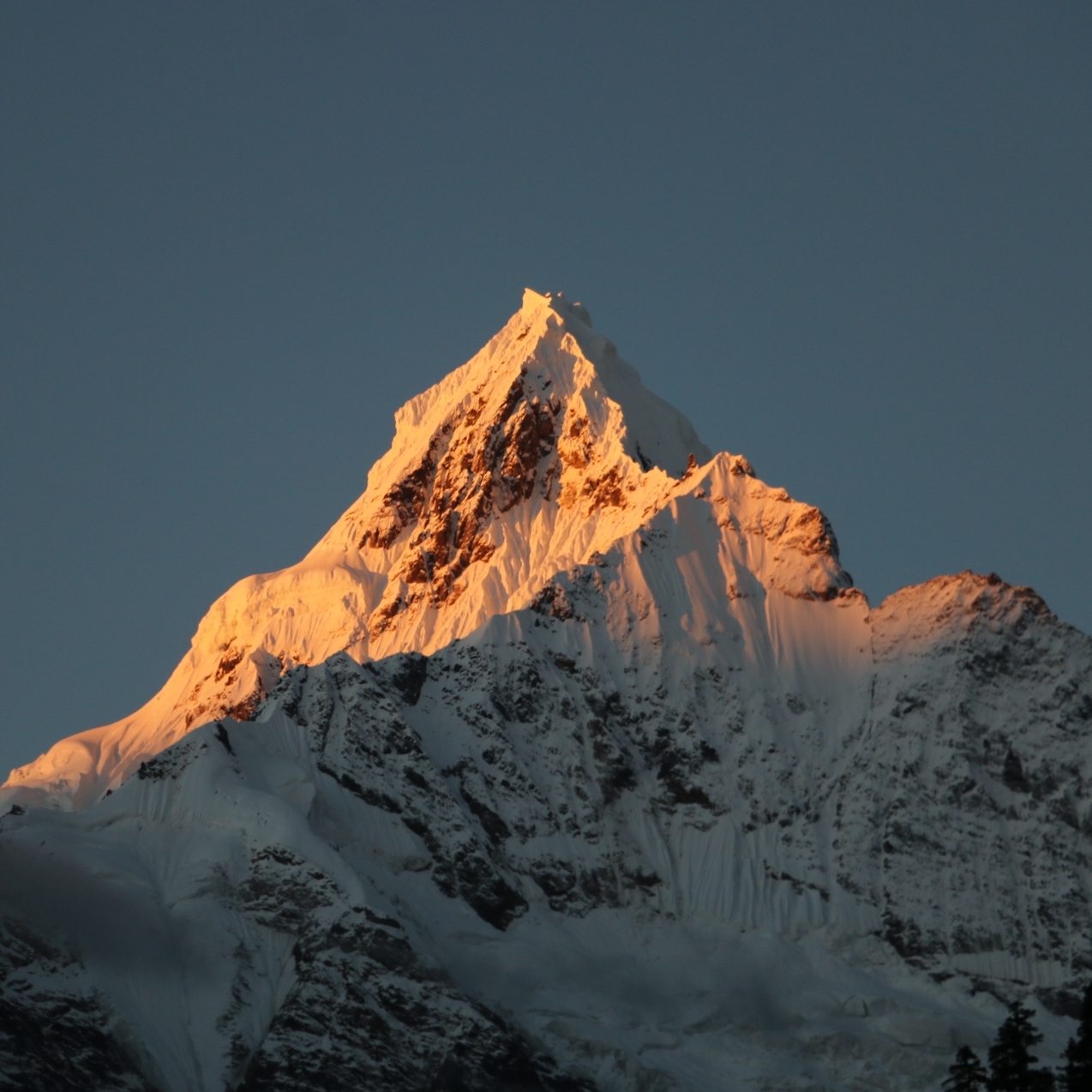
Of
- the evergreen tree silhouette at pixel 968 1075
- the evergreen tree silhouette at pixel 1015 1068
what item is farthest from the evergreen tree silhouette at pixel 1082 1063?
the evergreen tree silhouette at pixel 968 1075

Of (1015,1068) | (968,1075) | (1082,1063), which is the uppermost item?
(968,1075)

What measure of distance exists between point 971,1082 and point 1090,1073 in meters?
14.0

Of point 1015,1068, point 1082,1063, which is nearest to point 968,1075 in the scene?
point 1015,1068

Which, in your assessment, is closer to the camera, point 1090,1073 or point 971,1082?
point 1090,1073

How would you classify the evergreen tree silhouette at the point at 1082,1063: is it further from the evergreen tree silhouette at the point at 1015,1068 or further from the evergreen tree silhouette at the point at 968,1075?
the evergreen tree silhouette at the point at 968,1075

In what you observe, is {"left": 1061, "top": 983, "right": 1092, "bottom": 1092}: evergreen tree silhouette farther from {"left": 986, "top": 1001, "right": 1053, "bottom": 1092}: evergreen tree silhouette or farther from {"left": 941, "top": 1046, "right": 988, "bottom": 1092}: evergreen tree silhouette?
{"left": 941, "top": 1046, "right": 988, "bottom": 1092}: evergreen tree silhouette

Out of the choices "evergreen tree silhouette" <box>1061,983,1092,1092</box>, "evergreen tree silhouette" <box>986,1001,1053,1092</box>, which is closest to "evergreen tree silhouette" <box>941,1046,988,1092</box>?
"evergreen tree silhouette" <box>986,1001,1053,1092</box>

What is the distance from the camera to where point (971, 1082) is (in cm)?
17788

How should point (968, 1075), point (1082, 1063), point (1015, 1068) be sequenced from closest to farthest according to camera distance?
point (1082, 1063) → point (1015, 1068) → point (968, 1075)

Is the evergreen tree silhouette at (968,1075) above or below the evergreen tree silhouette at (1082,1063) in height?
above

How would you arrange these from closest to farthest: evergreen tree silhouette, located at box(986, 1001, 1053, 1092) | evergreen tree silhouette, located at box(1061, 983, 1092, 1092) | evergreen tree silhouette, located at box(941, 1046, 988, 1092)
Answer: evergreen tree silhouette, located at box(1061, 983, 1092, 1092) < evergreen tree silhouette, located at box(986, 1001, 1053, 1092) < evergreen tree silhouette, located at box(941, 1046, 988, 1092)

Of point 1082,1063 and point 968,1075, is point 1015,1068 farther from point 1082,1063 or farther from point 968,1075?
point 968,1075

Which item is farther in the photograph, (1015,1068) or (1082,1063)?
(1015,1068)

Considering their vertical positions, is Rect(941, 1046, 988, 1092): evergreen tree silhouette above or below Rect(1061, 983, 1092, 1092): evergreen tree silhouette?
above
